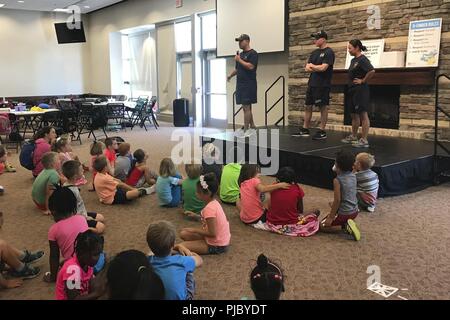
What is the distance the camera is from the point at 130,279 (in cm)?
179

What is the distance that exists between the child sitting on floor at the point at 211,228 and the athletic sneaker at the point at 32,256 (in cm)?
104

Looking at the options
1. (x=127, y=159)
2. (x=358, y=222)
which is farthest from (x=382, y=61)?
(x=127, y=159)

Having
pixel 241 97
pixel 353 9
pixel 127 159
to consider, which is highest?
pixel 353 9

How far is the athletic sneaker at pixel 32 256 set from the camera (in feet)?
10.4

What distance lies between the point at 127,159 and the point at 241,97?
228 cm

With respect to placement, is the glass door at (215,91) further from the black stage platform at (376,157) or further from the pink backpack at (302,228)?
the pink backpack at (302,228)

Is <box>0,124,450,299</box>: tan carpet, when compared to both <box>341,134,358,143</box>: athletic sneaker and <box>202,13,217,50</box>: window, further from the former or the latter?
<box>202,13,217,50</box>: window

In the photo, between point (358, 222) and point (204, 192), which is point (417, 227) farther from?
point (204, 192)

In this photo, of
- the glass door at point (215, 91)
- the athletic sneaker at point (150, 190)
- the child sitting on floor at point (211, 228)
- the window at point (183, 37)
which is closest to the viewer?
the child sitting on floor at point (211, 228)

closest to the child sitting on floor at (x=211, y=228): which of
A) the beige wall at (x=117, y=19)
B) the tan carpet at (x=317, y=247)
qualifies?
the tan carpet at (x=317, y=247)

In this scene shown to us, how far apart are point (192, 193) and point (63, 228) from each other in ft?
4.94

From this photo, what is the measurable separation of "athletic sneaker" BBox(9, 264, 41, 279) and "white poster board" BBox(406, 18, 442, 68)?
559 centimetres

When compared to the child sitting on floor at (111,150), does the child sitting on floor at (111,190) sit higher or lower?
lower

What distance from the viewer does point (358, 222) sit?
395cm
